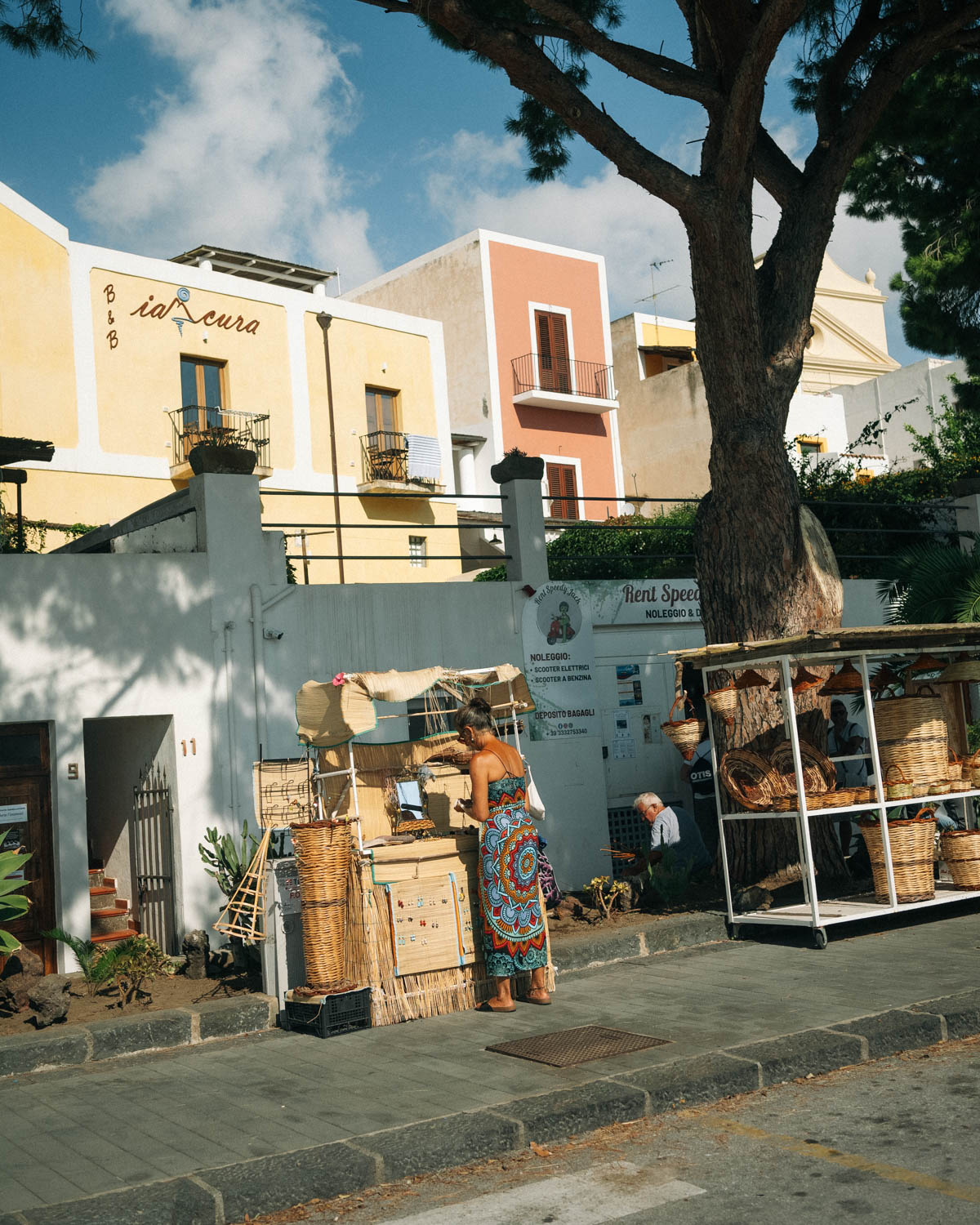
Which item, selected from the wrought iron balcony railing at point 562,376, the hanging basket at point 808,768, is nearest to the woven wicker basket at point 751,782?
the hanging basket at point 808,768

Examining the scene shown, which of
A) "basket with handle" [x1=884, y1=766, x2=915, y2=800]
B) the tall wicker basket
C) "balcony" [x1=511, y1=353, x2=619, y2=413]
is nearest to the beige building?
"balcony" [x1=511, y1=353, x2=619, y2=413]

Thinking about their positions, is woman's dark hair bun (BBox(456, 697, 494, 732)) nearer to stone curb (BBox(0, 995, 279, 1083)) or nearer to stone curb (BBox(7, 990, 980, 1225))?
stone curb (BBox(0, 995, 279, 1083))

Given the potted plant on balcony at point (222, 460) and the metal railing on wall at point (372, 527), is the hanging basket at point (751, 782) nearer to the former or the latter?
the metal railing on wall at point (372, 527)

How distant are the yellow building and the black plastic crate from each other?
13.2 m

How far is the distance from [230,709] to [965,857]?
636 centimetres

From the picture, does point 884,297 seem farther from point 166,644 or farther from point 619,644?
point 166,644

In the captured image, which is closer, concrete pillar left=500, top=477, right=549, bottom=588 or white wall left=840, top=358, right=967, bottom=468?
concrete pillar left=500, top=477, right=549, bottom=588

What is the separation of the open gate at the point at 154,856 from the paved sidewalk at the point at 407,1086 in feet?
9.03

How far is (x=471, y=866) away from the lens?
8594 millimetres

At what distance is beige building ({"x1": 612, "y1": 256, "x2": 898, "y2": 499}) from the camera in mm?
35281

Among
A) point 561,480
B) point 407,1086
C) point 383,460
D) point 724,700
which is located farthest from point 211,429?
point 407,1086

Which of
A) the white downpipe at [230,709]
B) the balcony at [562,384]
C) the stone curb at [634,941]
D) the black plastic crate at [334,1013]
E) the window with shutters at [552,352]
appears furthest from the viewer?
the window with shutters at [552,352]

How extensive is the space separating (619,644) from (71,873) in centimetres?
600

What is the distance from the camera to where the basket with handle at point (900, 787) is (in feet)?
33.1
